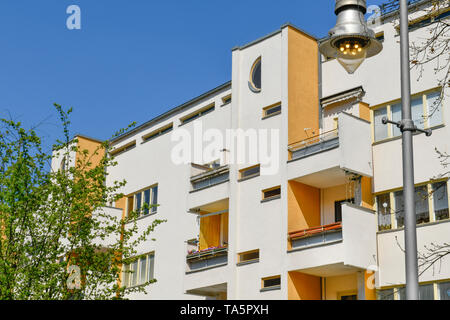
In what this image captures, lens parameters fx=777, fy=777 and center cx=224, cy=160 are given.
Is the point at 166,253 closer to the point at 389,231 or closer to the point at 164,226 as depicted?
the point at 164,226

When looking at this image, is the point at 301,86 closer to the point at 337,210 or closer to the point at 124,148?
the point at 337,210

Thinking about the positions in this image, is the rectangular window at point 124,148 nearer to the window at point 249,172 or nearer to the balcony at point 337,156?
the window at point 249,172

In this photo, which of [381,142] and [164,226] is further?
[164,226]

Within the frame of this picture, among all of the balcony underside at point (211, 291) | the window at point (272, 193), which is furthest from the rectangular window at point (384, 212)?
the balcony underside at point (211, 291)

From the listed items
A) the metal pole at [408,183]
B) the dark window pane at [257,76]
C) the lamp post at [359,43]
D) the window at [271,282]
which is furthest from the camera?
the dark window pane at [257,76]

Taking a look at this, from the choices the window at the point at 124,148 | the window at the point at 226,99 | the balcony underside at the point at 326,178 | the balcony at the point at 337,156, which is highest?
the window at the point at 226,99

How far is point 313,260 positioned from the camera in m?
25.5

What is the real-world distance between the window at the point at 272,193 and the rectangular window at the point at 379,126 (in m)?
4.00

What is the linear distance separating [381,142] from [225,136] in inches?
325

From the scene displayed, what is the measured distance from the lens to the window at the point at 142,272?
35406 mm

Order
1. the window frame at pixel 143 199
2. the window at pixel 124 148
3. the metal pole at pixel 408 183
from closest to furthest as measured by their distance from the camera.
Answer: the metal pole at pixel 408 183 < the window frame at pixel 143 199 < the window at pixel 124 148

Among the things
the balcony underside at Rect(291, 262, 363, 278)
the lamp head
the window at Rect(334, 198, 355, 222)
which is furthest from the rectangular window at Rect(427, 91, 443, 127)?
the lamp head
